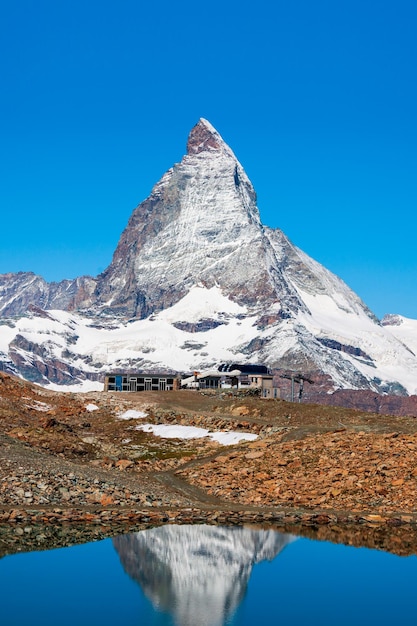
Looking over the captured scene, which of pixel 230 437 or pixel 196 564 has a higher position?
pixel 230 437

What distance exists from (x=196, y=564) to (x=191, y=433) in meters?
58.0

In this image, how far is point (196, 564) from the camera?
5562cm

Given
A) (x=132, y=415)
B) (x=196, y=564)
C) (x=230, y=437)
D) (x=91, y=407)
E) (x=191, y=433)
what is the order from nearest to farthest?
(x=196, y=564), (x=230, y=437), (x=191, y=433), (x=132, y=415), (x=91, y=407)

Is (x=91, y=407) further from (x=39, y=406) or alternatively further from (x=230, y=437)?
(x=230, y=437)

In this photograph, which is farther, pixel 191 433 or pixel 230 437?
pixel 191 433

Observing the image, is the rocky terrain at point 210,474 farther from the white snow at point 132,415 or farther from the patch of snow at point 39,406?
the patch of snow at point 39,406

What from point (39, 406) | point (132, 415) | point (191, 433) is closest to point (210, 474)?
point (191, 433)

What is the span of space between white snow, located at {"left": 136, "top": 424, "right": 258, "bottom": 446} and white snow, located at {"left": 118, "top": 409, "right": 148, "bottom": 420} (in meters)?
6.46

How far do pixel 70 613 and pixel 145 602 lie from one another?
3881 millimetres

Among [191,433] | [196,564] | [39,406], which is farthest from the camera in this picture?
[39,406]

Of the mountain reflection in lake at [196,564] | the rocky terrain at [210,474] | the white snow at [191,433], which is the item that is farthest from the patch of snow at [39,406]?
the mountain reflection in lake at [196,564]

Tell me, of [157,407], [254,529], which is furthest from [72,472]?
[157,407]

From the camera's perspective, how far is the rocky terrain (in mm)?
66250

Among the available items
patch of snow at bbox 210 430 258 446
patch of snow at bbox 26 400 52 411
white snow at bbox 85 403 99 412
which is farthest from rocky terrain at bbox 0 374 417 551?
white snow at bbox 85 403 99 412
